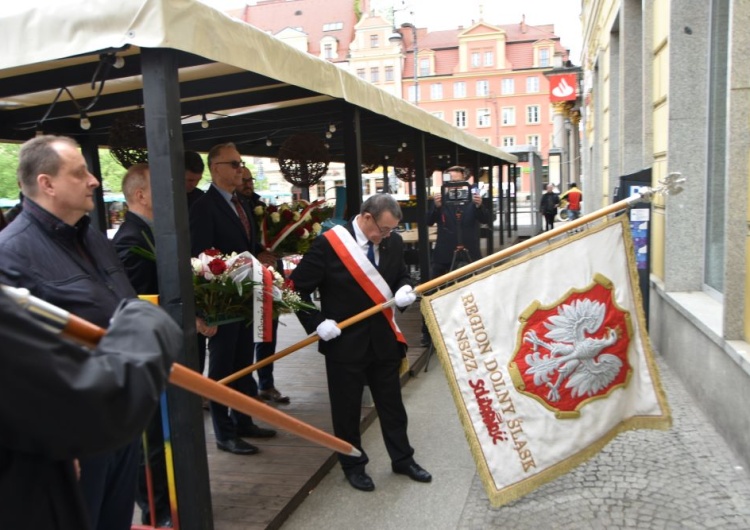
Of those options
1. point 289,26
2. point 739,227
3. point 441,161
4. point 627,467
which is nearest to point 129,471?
point 627,467

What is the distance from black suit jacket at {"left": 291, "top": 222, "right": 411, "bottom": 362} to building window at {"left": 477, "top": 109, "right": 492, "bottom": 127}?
65593mm

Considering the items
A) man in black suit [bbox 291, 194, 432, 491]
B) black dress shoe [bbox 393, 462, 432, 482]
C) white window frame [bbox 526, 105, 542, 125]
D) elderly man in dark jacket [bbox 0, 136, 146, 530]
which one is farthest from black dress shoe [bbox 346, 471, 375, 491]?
white window frame [bbox 526, 105, 542, 125]

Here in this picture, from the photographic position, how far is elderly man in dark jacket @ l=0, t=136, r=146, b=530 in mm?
2166

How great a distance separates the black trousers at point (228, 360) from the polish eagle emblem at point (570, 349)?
5.80ft

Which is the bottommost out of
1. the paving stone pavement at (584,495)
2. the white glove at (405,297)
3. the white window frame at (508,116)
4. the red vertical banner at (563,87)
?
the paving stone pavement at (584,495)

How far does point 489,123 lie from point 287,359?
63669mm

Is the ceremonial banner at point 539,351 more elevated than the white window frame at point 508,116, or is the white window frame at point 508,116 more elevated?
the white window frame at point 508,116

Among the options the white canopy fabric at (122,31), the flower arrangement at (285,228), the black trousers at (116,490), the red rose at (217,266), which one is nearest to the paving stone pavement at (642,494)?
the black trousers at (116,490)

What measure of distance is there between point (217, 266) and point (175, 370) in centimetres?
175

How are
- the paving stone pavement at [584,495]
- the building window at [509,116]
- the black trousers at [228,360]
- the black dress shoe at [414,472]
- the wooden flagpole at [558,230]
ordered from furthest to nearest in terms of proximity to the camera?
the building window at [509,116] → the black trousers at [228,360] → the black dress shoe at [414,472] → the paving stone pavement at [584,495] → the wooden flagpole at [558,230]

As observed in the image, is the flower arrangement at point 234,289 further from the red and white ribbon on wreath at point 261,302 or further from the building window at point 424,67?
the building window at point 424,67

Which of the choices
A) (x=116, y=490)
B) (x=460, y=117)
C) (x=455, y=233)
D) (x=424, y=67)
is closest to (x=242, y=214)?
(x=116, y=490)

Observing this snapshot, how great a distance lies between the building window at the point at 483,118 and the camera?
66.6m

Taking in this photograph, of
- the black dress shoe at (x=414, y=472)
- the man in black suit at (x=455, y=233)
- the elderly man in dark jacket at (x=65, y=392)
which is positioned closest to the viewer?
the elderly man in dark jacket at (x=65, y=392)
